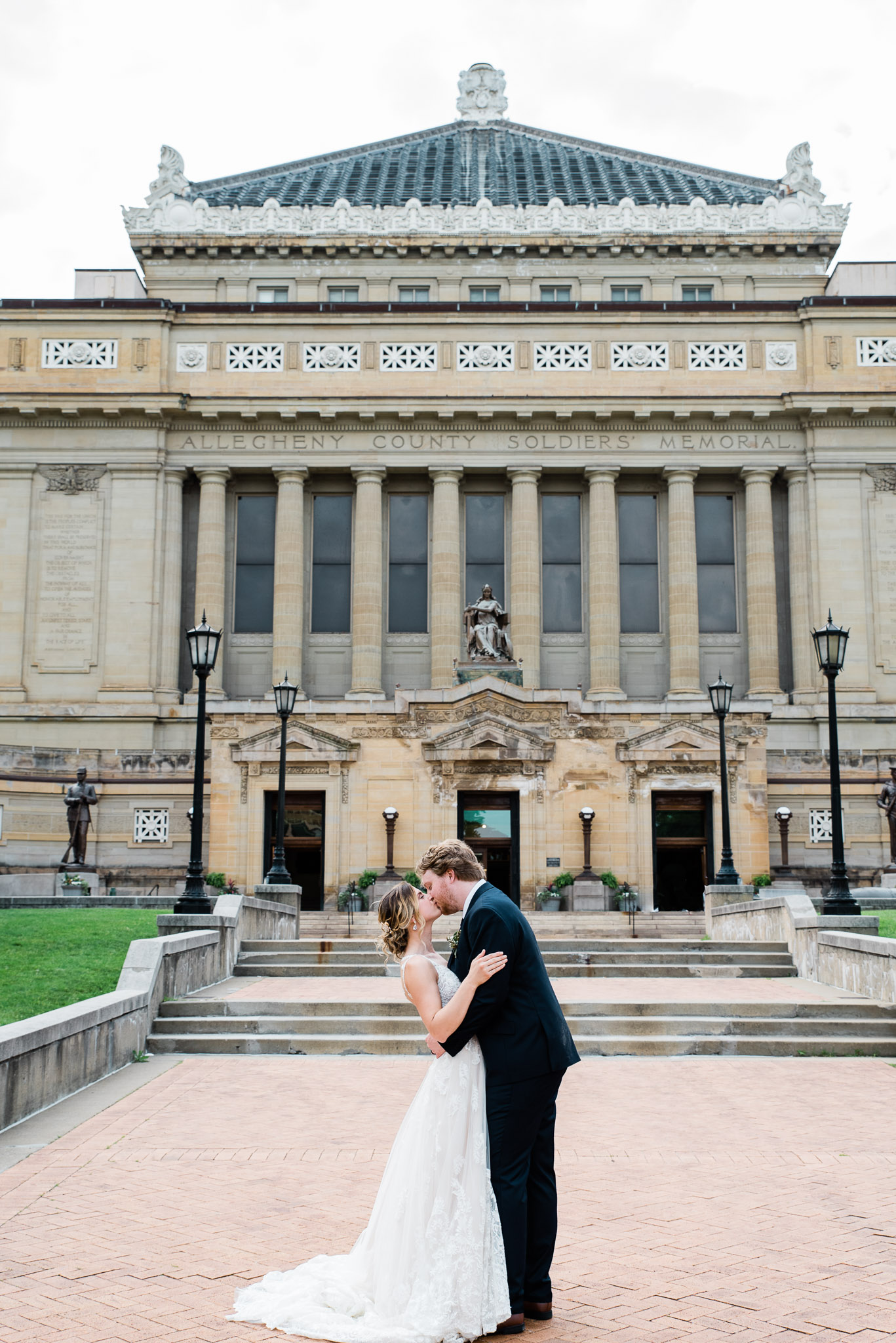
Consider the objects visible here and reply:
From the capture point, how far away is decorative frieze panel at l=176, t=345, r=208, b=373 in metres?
48.4

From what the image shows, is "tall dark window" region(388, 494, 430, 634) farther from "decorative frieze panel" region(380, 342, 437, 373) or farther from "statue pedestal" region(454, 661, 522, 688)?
"statue pedestal" region(454, 661, 522, 688)

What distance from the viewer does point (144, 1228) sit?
25.6ft

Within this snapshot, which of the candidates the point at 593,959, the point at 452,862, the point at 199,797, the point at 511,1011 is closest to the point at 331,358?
the point at 199,797

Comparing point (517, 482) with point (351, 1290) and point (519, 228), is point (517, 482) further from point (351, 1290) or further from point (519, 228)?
point (351, 1290)

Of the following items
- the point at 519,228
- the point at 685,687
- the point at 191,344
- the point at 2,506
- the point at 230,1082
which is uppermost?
the point at 519,228

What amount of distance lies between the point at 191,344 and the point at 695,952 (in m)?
35.1

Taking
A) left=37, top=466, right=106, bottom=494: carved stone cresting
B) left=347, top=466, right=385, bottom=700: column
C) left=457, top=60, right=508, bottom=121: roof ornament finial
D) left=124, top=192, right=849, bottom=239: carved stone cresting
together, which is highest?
left=457, top=60, right=508, bottom=121: roof ornament finial

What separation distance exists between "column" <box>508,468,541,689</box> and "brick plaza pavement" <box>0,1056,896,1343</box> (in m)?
33.6

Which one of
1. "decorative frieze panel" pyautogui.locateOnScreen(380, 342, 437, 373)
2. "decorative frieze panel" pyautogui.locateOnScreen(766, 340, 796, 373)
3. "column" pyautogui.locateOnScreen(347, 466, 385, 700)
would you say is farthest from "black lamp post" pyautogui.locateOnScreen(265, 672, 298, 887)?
"decorative frieze panel" pyautogui.locateOnScreen(766, 340, 796, 373)

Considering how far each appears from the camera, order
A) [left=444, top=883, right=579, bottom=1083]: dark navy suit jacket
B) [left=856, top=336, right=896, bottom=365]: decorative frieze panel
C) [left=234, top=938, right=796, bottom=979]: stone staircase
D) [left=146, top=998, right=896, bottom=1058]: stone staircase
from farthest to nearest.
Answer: [left=856, top=336, right=896, bottom=365]: decorative frieze panel < [left=234, top=938, right=796, bottom=979]: stone staircase < [left=146, top=998, right=896, bottom=1058]: stone staircase < [left=444, top=883, right=579, bottom=1083]: dark navy suit jacket

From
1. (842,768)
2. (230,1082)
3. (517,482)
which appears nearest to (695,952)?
(230,1082)

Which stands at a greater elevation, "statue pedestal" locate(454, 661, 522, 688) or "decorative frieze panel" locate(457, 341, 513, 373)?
"decorative frieze panel" locate(457, 341, 513, 373)

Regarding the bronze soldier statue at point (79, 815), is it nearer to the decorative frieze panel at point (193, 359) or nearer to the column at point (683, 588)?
the decorative frieze panel at point (193, 359)

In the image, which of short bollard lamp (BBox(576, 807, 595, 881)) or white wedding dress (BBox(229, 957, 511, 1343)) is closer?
white wedding dress (BBox(229, 957, 511, 1343))
